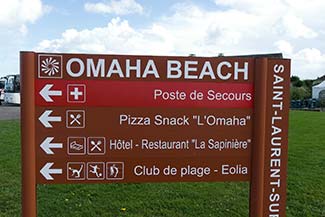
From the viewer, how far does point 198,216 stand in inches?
181

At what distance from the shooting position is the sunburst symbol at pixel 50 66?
300 cm

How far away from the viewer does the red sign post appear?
3037 mm

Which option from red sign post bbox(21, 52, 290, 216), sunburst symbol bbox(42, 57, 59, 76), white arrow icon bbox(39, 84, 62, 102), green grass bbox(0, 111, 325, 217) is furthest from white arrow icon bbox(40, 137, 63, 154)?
green grass bbox(0, 111, 325, 217)

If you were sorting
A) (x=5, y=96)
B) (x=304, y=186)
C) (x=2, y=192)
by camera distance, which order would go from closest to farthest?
1. (x=2, y=192)
2. (x=304, y=186)
3. (x=5, y=96)

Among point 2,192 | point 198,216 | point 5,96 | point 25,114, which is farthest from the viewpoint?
point 5,96

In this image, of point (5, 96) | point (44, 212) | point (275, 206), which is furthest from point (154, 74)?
point (5, 96)

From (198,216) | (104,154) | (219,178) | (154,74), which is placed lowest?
(198,216)

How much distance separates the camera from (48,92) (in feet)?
9.95

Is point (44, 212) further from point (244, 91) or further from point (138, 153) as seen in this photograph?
point (244, 91)

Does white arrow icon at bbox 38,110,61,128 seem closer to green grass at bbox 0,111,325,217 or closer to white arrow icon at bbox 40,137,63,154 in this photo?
white arrow icon at bbox 40,137,63,154

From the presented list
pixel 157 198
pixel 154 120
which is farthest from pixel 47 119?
pixel 157 198

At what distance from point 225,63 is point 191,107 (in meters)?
0.43

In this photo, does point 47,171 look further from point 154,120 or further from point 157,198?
point 157,198

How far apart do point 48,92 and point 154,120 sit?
2.66ft
